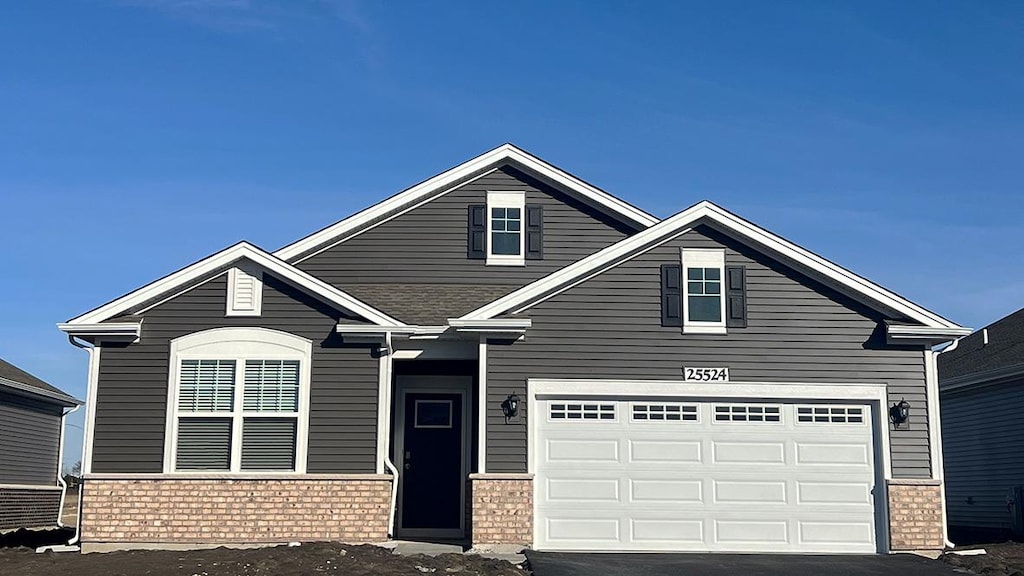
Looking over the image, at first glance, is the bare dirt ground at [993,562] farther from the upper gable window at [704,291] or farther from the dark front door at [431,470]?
the dark front door at [431,470]

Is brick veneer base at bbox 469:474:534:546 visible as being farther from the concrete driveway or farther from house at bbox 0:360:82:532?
house at bbox 0:360:82:532

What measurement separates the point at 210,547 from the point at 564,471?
4.93 m

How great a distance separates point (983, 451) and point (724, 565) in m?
10.1

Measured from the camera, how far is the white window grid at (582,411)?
48.0 feet

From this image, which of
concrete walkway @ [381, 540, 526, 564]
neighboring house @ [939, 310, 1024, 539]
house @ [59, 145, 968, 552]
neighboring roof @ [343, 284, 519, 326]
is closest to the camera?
concrete walkway @ [381, 540, 526, 564]

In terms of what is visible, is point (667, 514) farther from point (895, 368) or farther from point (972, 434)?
point (972, 434)

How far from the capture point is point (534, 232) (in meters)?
18.2

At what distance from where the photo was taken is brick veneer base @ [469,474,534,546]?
1397 centimetres

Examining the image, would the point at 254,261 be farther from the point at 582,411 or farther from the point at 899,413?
the point at 899,413

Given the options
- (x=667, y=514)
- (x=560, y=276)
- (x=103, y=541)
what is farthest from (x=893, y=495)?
(x=103, y=541)

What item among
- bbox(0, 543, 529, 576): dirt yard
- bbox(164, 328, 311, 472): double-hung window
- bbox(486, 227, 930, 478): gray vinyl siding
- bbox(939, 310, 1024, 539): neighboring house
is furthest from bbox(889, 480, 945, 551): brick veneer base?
bbox(164, 328, 311, 472): double-hung window

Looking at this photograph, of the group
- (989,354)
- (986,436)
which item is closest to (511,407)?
(986,436)

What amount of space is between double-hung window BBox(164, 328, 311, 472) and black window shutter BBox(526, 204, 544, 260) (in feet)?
16.3

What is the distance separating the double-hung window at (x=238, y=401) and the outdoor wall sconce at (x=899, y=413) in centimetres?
835
